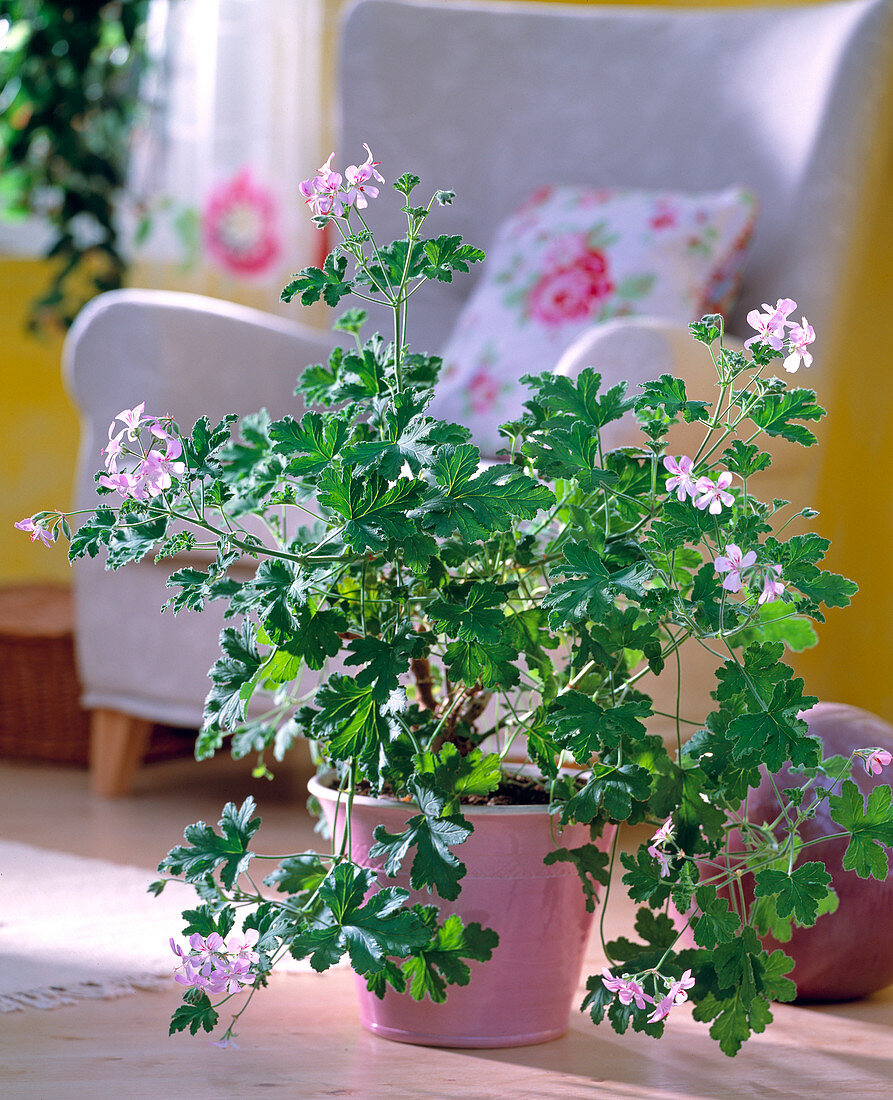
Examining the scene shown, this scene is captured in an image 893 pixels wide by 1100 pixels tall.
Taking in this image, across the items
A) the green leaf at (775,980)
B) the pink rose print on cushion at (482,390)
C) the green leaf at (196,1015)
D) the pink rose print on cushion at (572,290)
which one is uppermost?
the pink rose print on cushion at (572,290)

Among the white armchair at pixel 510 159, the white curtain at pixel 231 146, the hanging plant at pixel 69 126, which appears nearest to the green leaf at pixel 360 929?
the white armchair at pixel 510 159

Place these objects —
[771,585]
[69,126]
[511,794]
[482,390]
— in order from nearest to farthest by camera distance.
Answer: [771,585]
[511,794]
[482,390]
[69,126]

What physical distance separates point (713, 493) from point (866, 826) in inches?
9.3

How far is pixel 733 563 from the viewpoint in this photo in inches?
30.9

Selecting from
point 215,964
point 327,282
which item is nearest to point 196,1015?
point 215,964

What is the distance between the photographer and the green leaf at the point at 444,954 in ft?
2.82

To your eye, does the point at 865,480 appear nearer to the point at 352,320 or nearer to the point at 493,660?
the point at 352,320

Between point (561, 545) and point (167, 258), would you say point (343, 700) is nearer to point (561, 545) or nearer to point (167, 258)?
point (561, 545)

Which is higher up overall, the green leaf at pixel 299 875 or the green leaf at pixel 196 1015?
the green leaf at pixel 299 875

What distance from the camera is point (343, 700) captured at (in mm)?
842

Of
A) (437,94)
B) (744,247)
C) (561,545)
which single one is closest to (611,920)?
(561,545)

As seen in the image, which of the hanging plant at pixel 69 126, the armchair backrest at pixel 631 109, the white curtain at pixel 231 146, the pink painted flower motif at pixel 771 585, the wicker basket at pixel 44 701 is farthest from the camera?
the white curtain at pixel 231 146

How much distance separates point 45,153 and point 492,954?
2.17 metres

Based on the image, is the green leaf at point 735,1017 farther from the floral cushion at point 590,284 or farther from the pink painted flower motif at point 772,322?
the floral cushion at point 590,284
